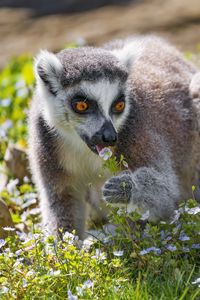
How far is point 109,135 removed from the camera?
5230 mm

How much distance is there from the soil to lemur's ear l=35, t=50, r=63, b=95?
6.00 metres

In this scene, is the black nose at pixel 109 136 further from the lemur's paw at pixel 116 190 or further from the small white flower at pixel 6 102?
the small white flower at pixel 6 102

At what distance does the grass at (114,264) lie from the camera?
15.6 ft

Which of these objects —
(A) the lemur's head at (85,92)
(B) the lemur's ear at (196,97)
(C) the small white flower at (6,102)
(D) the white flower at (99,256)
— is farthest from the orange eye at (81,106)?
(C) the small white flower at (6,102)

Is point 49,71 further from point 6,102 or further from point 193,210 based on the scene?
point 6,102

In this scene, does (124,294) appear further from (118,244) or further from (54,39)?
(54,39)

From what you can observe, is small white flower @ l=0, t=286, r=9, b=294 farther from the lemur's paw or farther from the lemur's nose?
the lemur's nose

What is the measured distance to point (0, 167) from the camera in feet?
24.6

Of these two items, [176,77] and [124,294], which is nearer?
[124,294]

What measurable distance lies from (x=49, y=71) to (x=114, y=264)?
1.74 metres

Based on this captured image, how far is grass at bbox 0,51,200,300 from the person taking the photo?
475 centimetres

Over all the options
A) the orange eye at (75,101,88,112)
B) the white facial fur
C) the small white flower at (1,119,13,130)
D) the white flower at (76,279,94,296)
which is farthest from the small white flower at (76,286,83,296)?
the small white flower at (1,119,13,130)

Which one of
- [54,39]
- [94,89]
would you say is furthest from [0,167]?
[54,39]

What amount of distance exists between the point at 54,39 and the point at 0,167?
5538 mm
